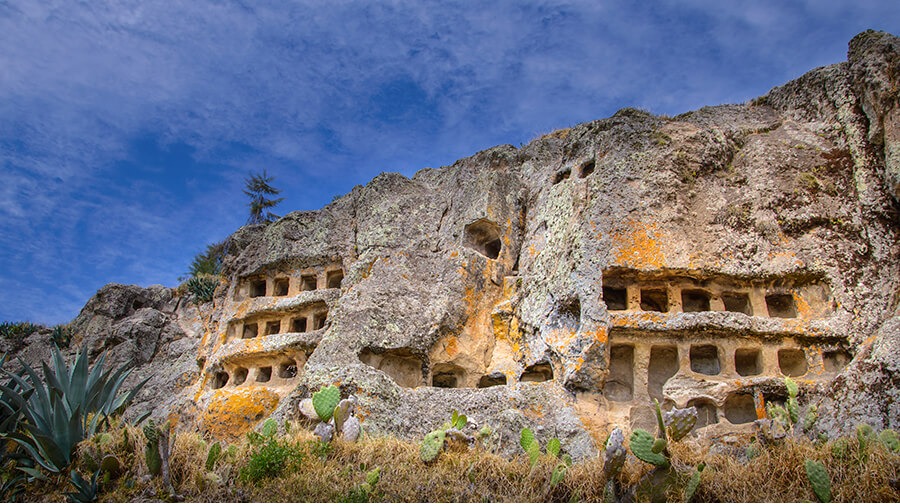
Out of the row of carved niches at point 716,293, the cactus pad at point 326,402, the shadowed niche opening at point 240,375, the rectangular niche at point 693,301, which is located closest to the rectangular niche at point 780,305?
the row of carved niches at point 716,293

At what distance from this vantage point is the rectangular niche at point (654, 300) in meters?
12.0

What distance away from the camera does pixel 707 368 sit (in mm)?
11562

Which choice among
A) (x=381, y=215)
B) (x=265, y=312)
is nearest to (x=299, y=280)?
(x=265, y=312)

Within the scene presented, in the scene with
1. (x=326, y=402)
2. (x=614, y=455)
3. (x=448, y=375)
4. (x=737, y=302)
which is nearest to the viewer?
(x=614, y=455)

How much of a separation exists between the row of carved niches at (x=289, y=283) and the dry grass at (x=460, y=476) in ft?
25.6

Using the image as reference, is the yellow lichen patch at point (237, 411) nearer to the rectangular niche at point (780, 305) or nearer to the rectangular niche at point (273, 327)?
the rectangular niche at point (273, 327)

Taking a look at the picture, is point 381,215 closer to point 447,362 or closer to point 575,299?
point 447,362

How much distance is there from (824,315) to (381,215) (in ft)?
31.0

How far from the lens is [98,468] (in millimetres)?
8359

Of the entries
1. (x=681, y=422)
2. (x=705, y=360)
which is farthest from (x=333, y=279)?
(x=681, y=422)

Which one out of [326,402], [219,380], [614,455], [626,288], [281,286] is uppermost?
[281,286]

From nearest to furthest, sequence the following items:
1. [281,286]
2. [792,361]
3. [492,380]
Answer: [792,361]
[492,380]
[281,286]

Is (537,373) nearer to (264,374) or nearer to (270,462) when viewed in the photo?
(270,462)

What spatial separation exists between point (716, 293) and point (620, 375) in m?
2.20
